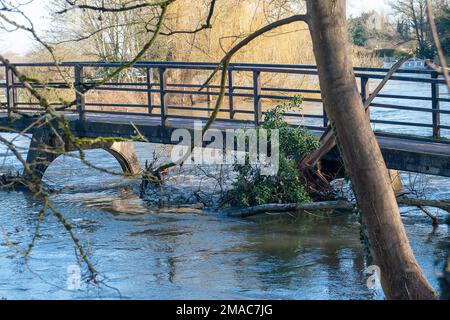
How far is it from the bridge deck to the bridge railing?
0.61 ft

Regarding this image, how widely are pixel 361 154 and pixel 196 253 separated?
16.1ft

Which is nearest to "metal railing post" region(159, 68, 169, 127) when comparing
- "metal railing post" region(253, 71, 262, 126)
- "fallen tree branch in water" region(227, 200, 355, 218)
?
"metal railing post" region(253, 71, 262, 126)

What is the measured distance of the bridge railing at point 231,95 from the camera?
457 inches

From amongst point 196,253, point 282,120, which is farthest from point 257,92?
point 196,253

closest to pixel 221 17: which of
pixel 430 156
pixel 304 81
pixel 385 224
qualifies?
pixel 304 81

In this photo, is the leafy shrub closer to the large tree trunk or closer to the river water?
the river water

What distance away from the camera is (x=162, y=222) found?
13.0 meters

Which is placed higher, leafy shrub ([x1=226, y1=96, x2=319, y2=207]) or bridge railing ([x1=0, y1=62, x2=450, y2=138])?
bridge railing ([x1=0, y1=62, x2=450, y2=138])

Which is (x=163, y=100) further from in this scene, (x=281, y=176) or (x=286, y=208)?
(x=286, y=208)

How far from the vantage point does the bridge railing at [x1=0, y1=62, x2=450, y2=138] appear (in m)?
11.6

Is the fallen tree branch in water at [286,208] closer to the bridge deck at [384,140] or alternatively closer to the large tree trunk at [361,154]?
the bridge deck at [384,140]

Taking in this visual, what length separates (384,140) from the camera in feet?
39.6
